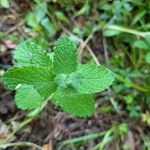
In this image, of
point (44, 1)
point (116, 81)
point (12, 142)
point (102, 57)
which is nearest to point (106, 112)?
point (116, 81)

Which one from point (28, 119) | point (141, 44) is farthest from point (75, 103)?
point (141, 44)

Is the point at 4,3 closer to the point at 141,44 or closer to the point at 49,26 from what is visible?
the point at 49,26

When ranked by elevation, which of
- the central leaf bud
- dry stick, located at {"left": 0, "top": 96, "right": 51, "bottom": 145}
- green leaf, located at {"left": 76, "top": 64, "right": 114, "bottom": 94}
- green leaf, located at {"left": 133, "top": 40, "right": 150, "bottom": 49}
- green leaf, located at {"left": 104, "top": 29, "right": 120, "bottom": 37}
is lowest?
green leaf, located at {"left": 133, "top": 40, "right": 150, "bottom": 49}

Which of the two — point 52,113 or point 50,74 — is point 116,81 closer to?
point 52,113

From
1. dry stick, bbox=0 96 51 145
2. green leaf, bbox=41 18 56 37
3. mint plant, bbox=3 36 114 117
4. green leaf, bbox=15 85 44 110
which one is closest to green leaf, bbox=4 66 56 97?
mint plant, bbox=3 36 114 117

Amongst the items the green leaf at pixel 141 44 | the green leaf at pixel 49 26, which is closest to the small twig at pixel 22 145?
the green leaf at pixel 49 26

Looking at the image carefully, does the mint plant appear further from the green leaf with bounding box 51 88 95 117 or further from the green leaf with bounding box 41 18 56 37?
the green leaf with bounding box 41 18 56 37

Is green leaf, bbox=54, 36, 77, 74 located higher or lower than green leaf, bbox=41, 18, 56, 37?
higher
